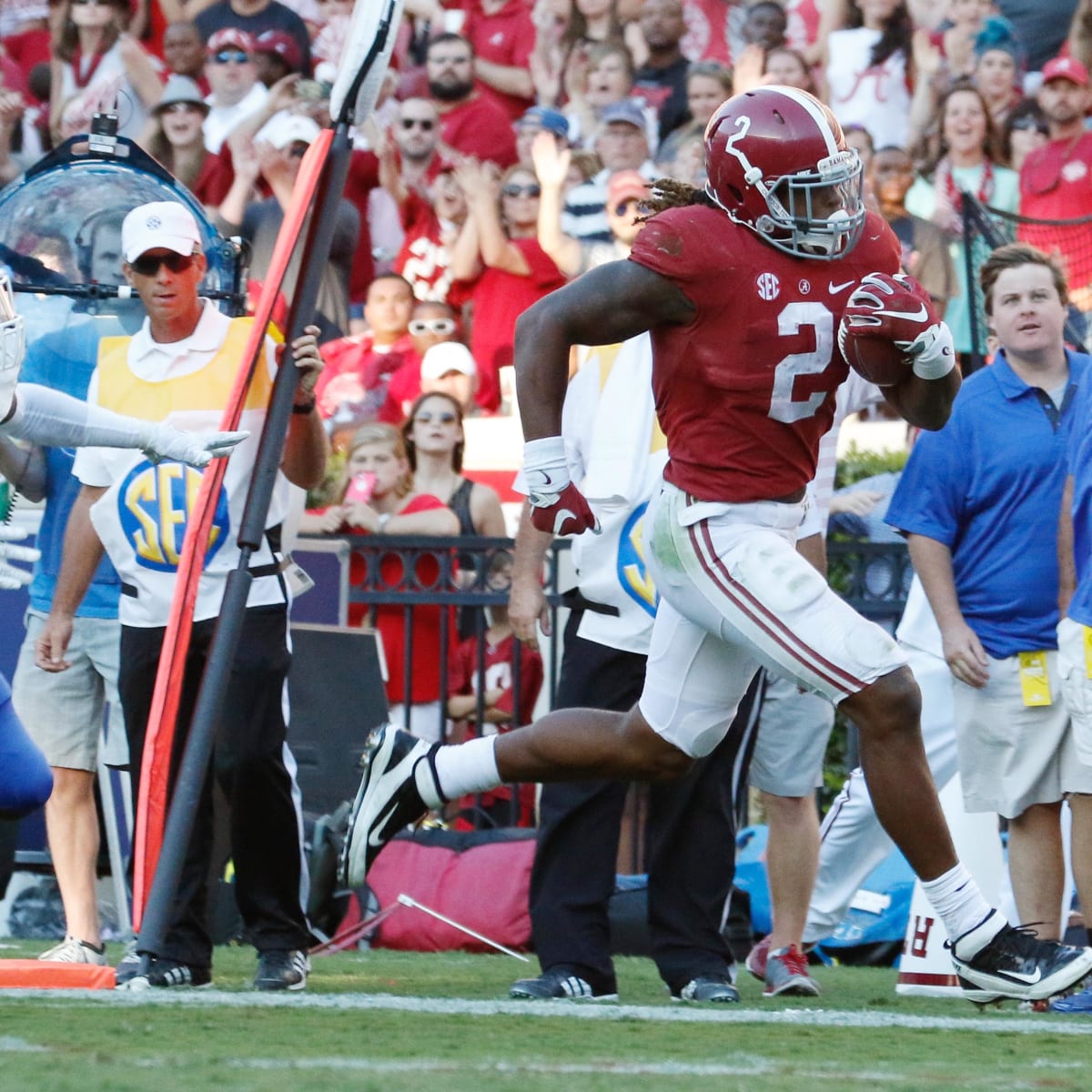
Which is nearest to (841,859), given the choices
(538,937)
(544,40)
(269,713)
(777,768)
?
(777,768)

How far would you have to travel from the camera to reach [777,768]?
614 cm

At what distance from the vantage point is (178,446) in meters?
4.78

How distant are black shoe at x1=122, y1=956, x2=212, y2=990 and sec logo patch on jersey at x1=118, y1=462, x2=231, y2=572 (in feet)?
3.21

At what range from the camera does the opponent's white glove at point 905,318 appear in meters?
4.41

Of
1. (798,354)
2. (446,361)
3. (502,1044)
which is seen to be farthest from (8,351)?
(446,361)

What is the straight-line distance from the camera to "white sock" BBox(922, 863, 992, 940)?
4.55 meters

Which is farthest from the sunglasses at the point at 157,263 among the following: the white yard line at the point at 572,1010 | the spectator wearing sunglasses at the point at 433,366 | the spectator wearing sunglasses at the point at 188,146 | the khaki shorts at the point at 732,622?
the spectator wearing sunglasses at the point at 188,146

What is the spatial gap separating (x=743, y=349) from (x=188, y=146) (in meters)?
8.52

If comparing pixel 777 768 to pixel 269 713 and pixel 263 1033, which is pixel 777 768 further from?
pixel 263 1033

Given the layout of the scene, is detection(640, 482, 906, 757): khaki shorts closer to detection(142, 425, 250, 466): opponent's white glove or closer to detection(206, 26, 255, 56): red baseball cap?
detection(142, 425, 250, 466): opponent's white glove

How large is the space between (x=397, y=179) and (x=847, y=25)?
2598 millimetres

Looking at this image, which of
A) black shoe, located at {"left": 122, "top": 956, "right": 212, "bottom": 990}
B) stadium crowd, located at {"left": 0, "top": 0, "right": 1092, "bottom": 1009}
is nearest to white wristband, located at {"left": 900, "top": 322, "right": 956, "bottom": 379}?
black shoe, located at {"left": 122, "top": 956, "right": 212, "bottom": 990}

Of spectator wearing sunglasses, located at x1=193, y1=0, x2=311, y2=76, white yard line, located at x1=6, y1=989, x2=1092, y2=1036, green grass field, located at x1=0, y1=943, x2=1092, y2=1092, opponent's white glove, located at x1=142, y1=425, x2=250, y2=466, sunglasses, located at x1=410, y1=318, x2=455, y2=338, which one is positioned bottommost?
white yard line, located at x1=6, y1=989, x2=1092, y2=1036

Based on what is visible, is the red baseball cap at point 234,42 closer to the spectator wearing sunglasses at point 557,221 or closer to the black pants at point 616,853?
the spectator wearing sunglasses at point 557,221
